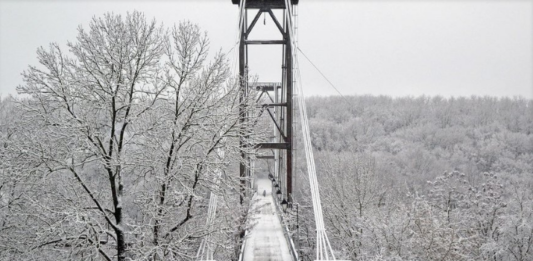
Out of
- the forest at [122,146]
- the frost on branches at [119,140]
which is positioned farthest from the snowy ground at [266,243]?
the frost on branches at [119,140]

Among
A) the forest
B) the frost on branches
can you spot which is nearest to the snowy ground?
the forest

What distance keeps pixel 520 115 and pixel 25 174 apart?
221 feet

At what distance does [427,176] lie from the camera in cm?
3853

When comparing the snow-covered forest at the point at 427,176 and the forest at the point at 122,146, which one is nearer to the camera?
the forest at the point at 122,146

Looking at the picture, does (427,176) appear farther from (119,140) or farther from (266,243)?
(119,140)

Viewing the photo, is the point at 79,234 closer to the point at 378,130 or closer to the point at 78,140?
the point at 78,140

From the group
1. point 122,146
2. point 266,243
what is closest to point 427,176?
point 266,243

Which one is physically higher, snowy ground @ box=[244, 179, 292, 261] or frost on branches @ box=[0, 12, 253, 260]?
frost on branches @ box=[0, 12, 253, 260]

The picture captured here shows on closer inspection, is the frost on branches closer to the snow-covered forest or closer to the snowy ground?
the snowy ground

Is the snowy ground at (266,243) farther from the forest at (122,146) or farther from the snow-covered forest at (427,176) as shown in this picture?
the snow-covered forest at (427,176)

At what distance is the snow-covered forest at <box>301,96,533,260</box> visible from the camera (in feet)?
54.9

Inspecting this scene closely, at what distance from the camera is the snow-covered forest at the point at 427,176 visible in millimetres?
16734

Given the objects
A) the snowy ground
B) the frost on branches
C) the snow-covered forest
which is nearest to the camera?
the frost on branches

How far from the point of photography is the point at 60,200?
806 centimetres
